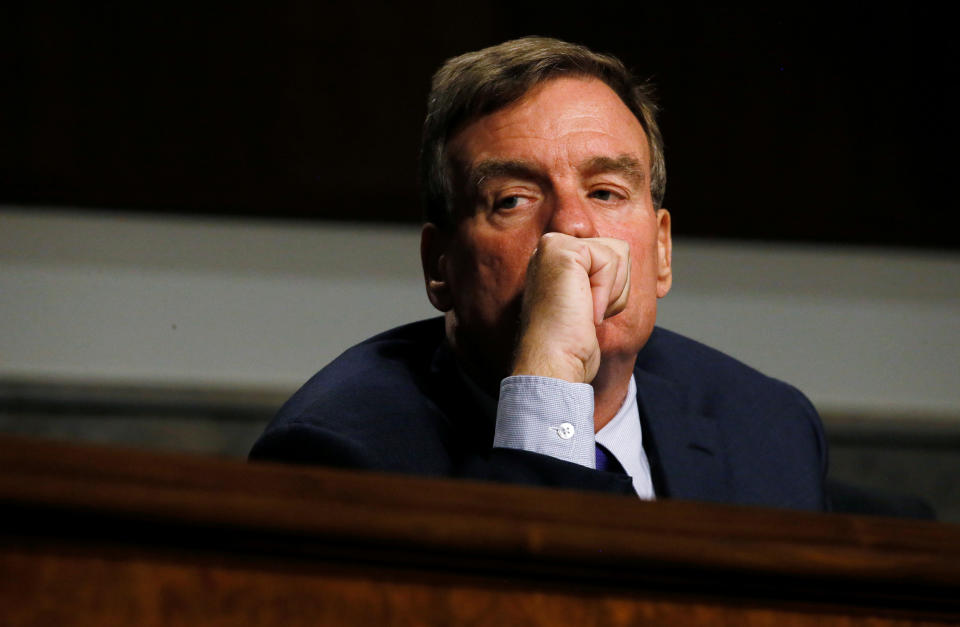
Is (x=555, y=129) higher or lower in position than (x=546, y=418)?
higher

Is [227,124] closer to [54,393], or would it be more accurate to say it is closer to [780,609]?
[54,393]

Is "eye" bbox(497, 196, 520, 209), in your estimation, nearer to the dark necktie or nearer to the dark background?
A: the dark necktie

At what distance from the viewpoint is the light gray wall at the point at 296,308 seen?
1944 millimetres

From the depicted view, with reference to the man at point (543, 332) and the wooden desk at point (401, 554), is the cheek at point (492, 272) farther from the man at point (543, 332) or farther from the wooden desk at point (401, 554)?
the wooden desk at point (401, 554)

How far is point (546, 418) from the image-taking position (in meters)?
1.04

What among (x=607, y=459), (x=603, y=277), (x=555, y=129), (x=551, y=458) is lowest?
(x=607, y=459)

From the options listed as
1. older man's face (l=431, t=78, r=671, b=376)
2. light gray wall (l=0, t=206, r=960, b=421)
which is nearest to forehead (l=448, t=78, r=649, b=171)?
older man's face (l=431, t=78, r=671, b=376)

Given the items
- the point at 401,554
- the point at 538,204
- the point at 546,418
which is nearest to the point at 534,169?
the point at 538,204

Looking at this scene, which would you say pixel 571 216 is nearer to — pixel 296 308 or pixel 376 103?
pixel 296 308

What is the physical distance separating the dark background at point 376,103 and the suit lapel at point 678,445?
0.82 meters

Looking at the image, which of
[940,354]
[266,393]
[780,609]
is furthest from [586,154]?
[940,354]

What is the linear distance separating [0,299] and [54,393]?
0.21 meters

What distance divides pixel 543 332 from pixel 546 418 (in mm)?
106

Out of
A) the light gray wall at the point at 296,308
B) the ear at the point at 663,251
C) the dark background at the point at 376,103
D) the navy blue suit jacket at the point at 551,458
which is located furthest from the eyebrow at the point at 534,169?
the dark background at the point at 376,103
